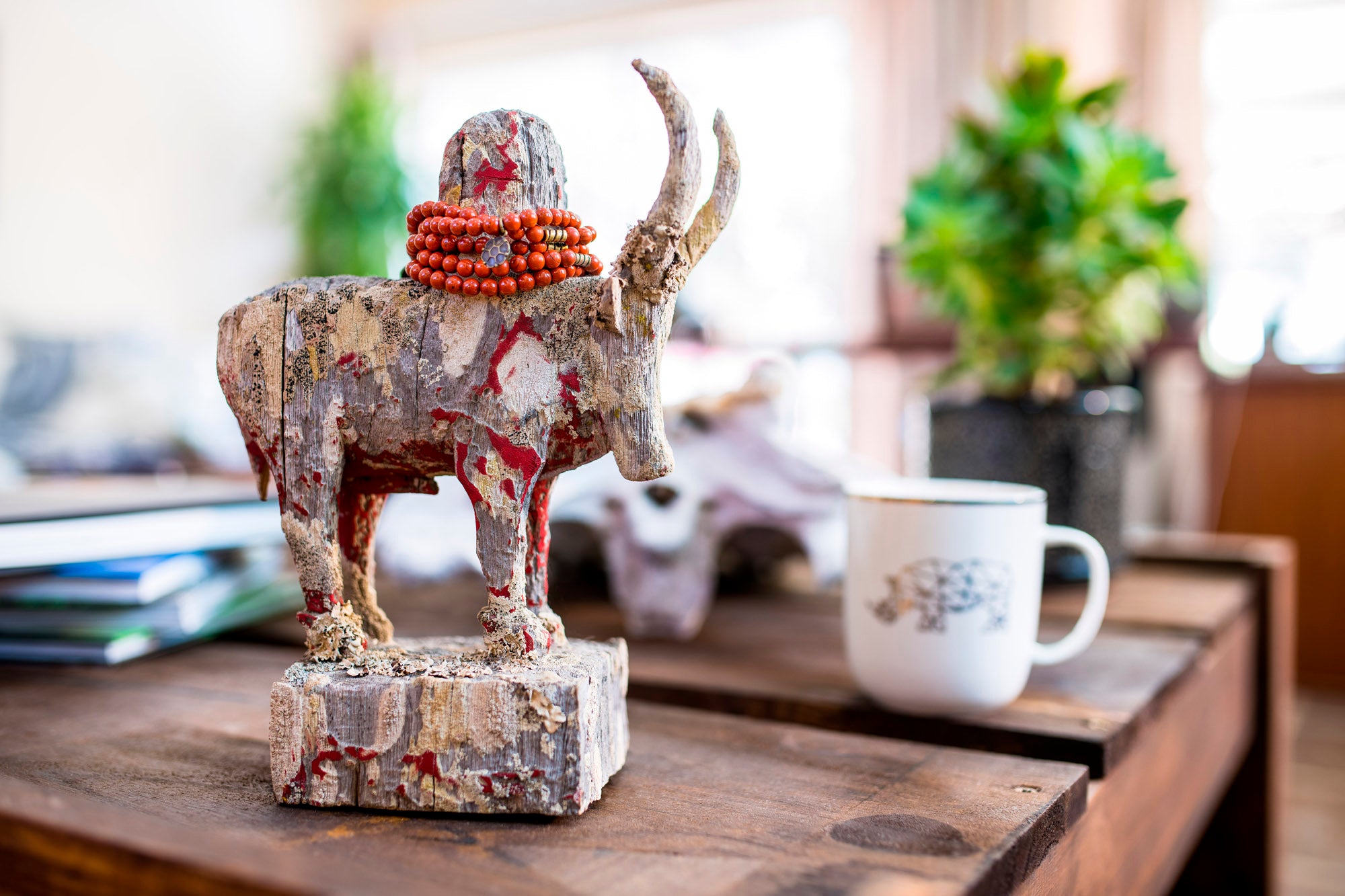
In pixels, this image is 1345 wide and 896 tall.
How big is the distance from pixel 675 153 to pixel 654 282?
56mm

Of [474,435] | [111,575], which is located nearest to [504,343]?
[474,435]

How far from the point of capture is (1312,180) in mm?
2551

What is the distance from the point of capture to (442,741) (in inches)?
17.0

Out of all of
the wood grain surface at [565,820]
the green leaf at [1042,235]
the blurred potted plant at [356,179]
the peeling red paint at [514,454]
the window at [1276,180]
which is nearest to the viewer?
the wood grain surface at [565,820]

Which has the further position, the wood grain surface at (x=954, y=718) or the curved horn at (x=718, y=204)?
the wood grain surface at (x=954, y=718)

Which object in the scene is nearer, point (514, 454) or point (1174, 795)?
point (514, 454)

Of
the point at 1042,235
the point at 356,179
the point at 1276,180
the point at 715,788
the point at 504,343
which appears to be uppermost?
the point at 356,179

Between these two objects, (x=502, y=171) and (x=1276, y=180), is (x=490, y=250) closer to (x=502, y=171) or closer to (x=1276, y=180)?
(x=502, y=171)

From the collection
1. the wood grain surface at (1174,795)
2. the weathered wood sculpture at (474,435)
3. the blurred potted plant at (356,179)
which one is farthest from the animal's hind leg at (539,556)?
the blurred potted plant at (356,179)

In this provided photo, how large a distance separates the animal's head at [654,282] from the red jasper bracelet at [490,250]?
0.12 feet

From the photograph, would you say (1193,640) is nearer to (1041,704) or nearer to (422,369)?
(1041,704)

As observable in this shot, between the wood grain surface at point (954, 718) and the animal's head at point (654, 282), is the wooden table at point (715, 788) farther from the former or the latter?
the animal's head at point (654, 282)

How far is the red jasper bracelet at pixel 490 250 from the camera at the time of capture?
450 millimetres

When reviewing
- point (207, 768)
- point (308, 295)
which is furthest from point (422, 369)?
point (207, 768)
